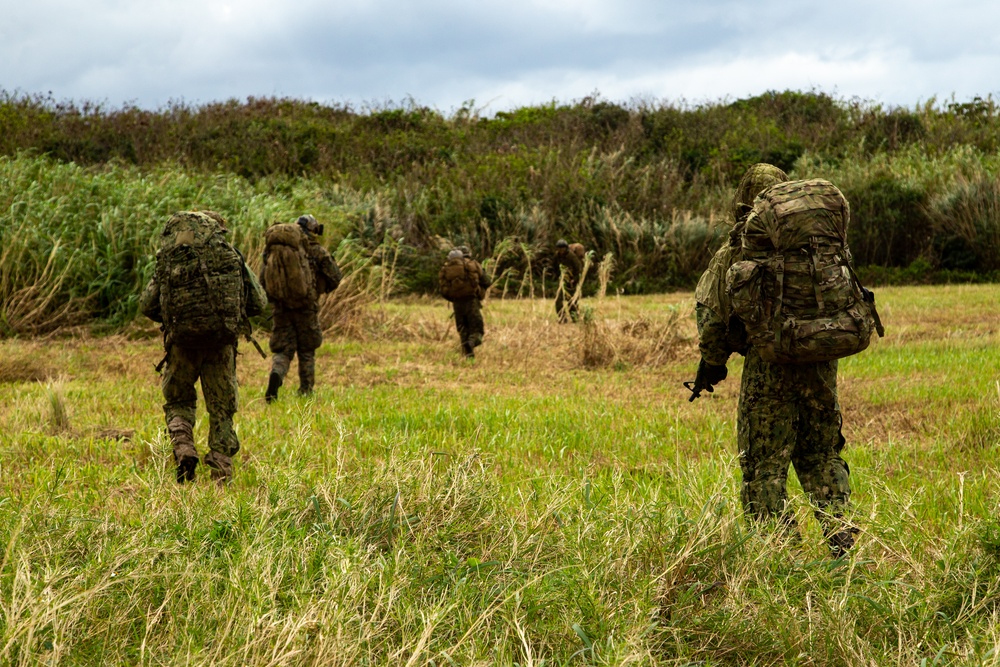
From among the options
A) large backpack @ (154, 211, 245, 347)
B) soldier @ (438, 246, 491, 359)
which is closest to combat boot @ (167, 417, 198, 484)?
large backpack @ (154, 211, 245, 347)

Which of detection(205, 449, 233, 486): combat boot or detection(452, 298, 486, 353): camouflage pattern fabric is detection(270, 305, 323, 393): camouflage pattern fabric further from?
detection(205, 449, 233, 486): combat boot

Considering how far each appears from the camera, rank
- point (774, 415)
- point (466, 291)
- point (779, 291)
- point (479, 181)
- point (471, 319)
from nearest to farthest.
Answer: point (779, 291)
point (774, 415)
point (466, 291)
point (471, 319)
point (479, 181)

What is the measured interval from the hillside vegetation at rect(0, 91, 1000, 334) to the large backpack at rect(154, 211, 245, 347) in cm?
712

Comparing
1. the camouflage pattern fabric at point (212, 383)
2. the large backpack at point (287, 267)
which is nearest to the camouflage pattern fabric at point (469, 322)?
the large backpack at point (287, 267)

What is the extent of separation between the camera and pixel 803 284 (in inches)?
149

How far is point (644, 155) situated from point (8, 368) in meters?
20.0

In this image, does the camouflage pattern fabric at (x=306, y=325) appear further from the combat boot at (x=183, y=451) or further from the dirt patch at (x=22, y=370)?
the combat boot at (x=183, y=451)

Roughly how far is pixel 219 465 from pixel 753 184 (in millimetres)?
3338

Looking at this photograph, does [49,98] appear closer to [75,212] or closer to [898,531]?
[75,212]

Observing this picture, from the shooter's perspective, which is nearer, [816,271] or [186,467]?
[816,271]

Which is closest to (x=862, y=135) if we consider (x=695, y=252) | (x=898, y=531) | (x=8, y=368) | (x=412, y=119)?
(x=695, y=252)

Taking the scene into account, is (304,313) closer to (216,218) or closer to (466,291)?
(466,291)

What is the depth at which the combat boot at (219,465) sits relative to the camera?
18.2ft

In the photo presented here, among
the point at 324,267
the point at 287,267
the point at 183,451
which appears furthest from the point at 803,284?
the point at 324,267
